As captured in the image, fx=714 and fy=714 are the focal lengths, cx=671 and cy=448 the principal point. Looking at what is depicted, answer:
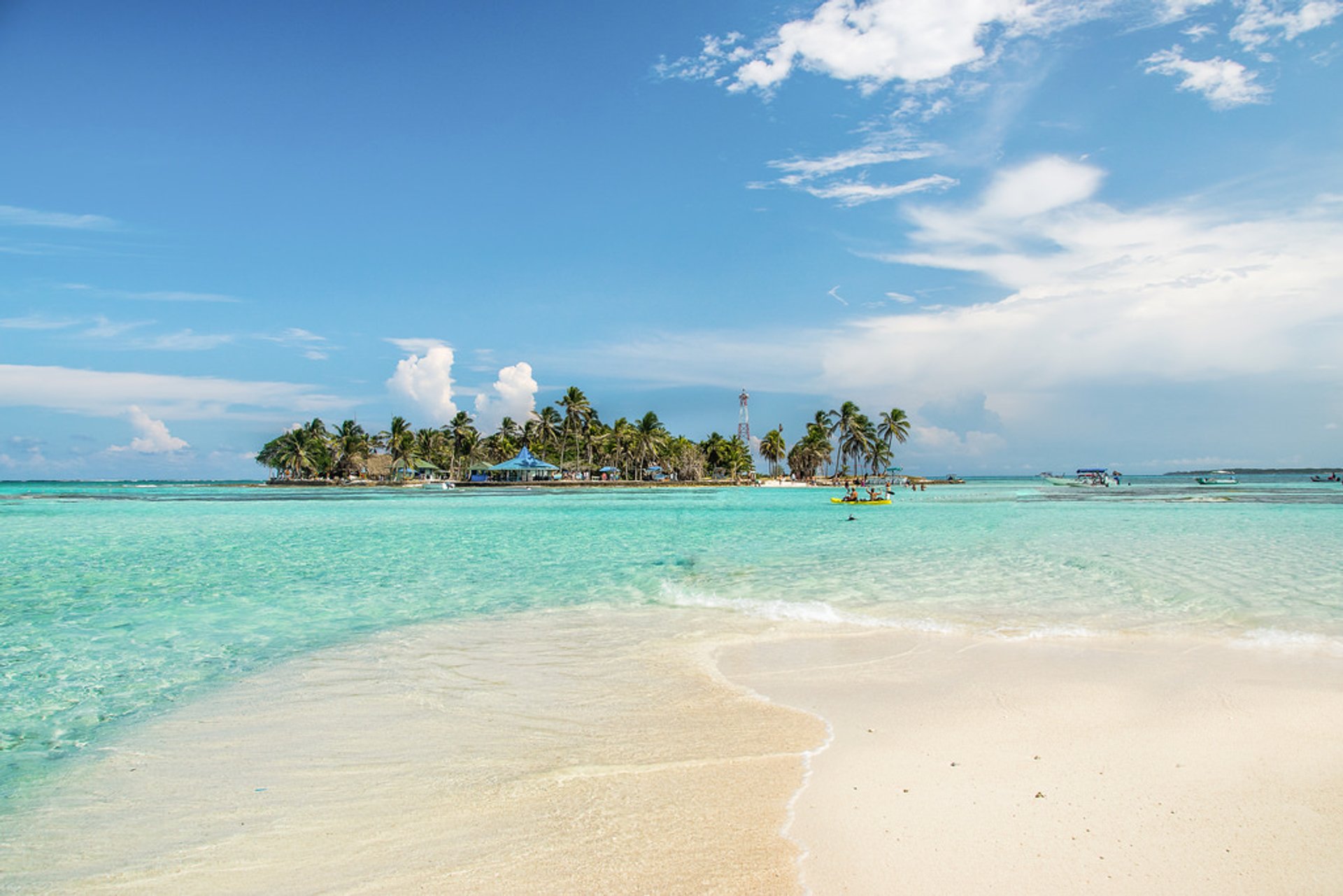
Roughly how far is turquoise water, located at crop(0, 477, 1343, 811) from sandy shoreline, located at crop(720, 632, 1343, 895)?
1.98 m

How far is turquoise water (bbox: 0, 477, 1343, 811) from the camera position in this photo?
7.43 m

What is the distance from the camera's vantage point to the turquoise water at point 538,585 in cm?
743

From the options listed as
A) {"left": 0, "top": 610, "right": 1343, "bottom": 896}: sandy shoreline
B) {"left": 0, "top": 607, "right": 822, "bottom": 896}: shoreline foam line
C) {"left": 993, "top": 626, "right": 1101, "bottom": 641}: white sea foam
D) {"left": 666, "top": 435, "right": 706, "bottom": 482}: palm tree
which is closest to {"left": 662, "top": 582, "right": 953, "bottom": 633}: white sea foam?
{"left": 993, "top": 626, "right": 1101, "bottom": 641}: white sea foam

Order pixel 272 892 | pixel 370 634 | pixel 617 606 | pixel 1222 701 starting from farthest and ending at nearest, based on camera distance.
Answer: pixel 617 606, pixel 370 634, pixel 1222 701, pixel 272 892

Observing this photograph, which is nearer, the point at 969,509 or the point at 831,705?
the point at 831,705

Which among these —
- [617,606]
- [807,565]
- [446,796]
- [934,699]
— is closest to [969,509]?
[807,565]

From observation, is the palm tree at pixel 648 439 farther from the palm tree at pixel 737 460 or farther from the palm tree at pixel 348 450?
the palm tree at pixel 348 450

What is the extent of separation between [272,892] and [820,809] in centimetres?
277

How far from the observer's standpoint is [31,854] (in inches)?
146

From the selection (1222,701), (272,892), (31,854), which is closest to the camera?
(272,892)

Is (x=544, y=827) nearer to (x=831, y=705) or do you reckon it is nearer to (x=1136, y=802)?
(x=831, y=705)

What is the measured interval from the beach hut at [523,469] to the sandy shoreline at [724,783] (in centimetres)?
8628

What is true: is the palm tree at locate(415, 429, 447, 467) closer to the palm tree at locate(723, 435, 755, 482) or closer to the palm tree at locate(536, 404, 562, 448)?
the palm tree at locate(536, 404, 562, 448)

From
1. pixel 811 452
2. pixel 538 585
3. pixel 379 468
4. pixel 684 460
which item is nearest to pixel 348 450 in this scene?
pixel 379 468
